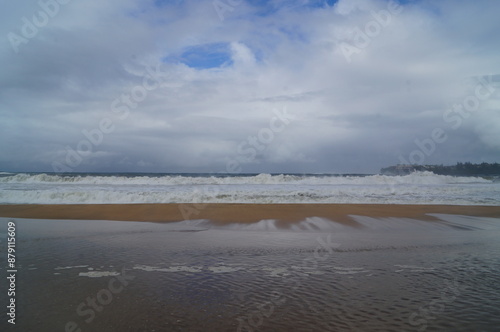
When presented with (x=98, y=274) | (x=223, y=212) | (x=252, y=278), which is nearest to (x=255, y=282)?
(x=252, y=278)

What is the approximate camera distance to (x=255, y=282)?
5828 millimetres

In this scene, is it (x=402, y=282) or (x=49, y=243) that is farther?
(x=49, y=243)

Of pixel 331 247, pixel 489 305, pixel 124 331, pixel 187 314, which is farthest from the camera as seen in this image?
pixel 331 247

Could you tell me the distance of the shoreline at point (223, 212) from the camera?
47.7 ft

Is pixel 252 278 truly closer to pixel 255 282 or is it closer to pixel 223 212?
pixel 255 282

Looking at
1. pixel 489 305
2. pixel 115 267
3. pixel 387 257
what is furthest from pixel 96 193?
pixel 489 305

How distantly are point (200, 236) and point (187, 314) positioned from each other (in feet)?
19.6

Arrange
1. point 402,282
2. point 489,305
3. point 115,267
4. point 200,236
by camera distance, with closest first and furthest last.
Answer: point 489,305 < point 402,282 < point 115,267 < point 200,236

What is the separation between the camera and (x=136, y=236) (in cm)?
1038

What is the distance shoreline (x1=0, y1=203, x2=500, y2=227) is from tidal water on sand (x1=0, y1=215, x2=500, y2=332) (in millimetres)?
3746

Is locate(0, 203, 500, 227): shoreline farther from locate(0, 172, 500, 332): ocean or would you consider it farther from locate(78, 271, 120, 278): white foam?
locate(78, 271, 120, 278): white foam

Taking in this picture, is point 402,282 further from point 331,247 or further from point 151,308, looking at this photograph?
point 151,308

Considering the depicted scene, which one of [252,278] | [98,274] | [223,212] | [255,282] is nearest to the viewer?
[255,282]

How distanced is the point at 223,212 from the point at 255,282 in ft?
33.9
